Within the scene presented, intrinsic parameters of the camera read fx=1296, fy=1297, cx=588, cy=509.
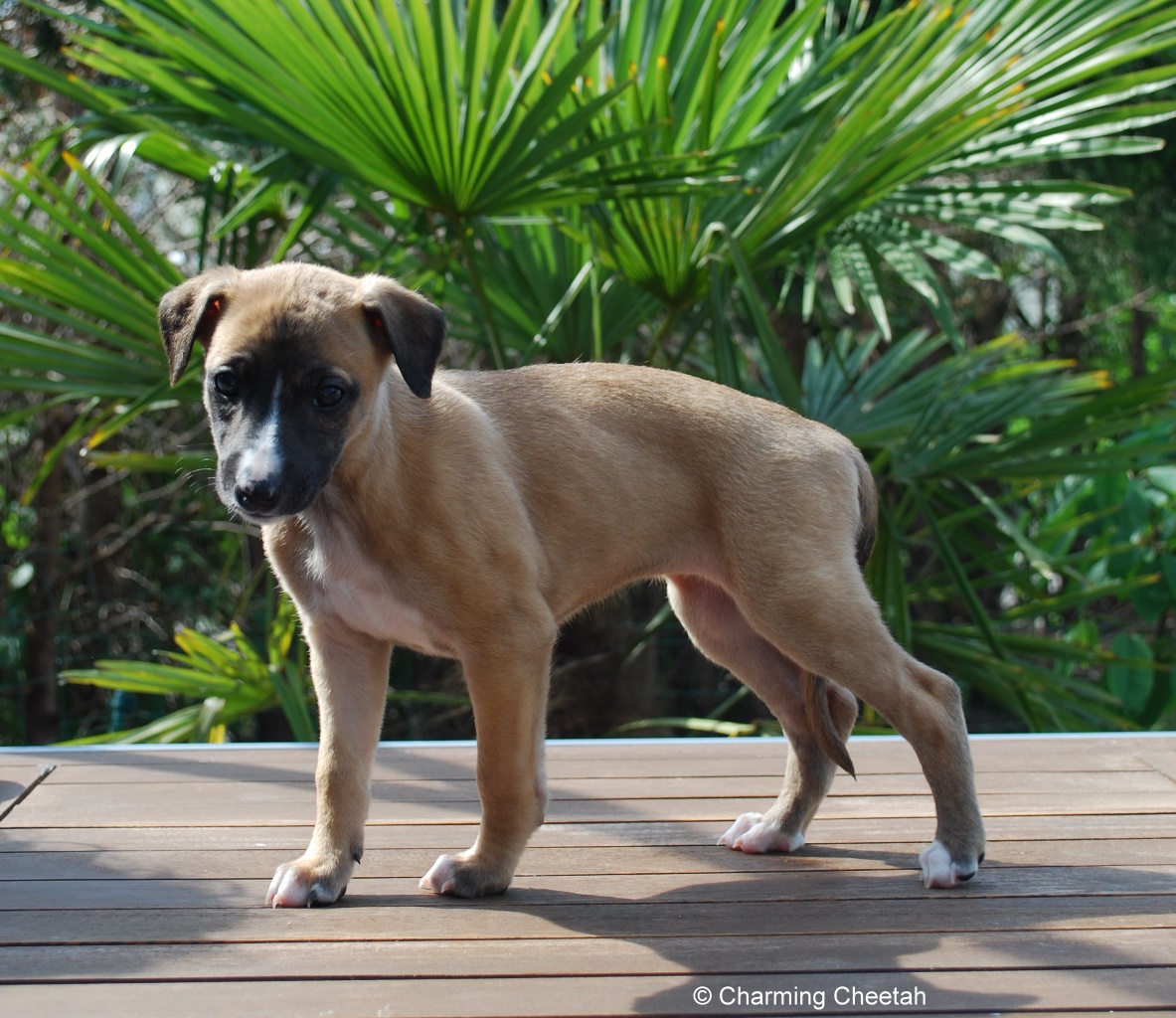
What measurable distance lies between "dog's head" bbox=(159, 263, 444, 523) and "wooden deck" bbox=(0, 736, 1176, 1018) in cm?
90

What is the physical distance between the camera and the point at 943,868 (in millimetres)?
2916

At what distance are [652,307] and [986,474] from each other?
144cm

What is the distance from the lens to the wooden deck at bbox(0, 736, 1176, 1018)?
2363 mm

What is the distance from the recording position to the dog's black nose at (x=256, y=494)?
2.44 meters

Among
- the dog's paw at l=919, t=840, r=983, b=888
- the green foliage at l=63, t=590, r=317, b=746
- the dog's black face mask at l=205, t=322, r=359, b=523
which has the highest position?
the dog's black face mask at l=205, t=322, r=359, b=523

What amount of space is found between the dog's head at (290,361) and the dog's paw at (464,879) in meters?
0.91

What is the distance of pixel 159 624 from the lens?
7.89m

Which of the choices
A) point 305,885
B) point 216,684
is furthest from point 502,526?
point 216,684

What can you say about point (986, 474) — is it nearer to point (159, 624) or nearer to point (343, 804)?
point (343, 804)

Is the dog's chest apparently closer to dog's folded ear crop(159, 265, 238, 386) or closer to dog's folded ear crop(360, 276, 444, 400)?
dog's folded ear crop(360, 276, 444, 400)

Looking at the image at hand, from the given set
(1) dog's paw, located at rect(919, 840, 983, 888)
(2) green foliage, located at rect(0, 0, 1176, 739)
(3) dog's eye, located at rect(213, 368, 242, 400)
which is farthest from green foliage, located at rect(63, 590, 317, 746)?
(1) dog's paw, located at rect(919, 840, 983, 888)

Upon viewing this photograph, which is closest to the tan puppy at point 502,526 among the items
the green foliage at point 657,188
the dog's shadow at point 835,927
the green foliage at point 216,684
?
the dog's shadow at point 835,927

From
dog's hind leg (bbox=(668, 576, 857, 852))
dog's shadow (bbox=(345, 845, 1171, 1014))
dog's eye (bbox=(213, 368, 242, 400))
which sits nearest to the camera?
dog's shadow (bbox=(345, 845, 1171, 1014))

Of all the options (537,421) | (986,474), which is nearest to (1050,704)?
(986,474)
